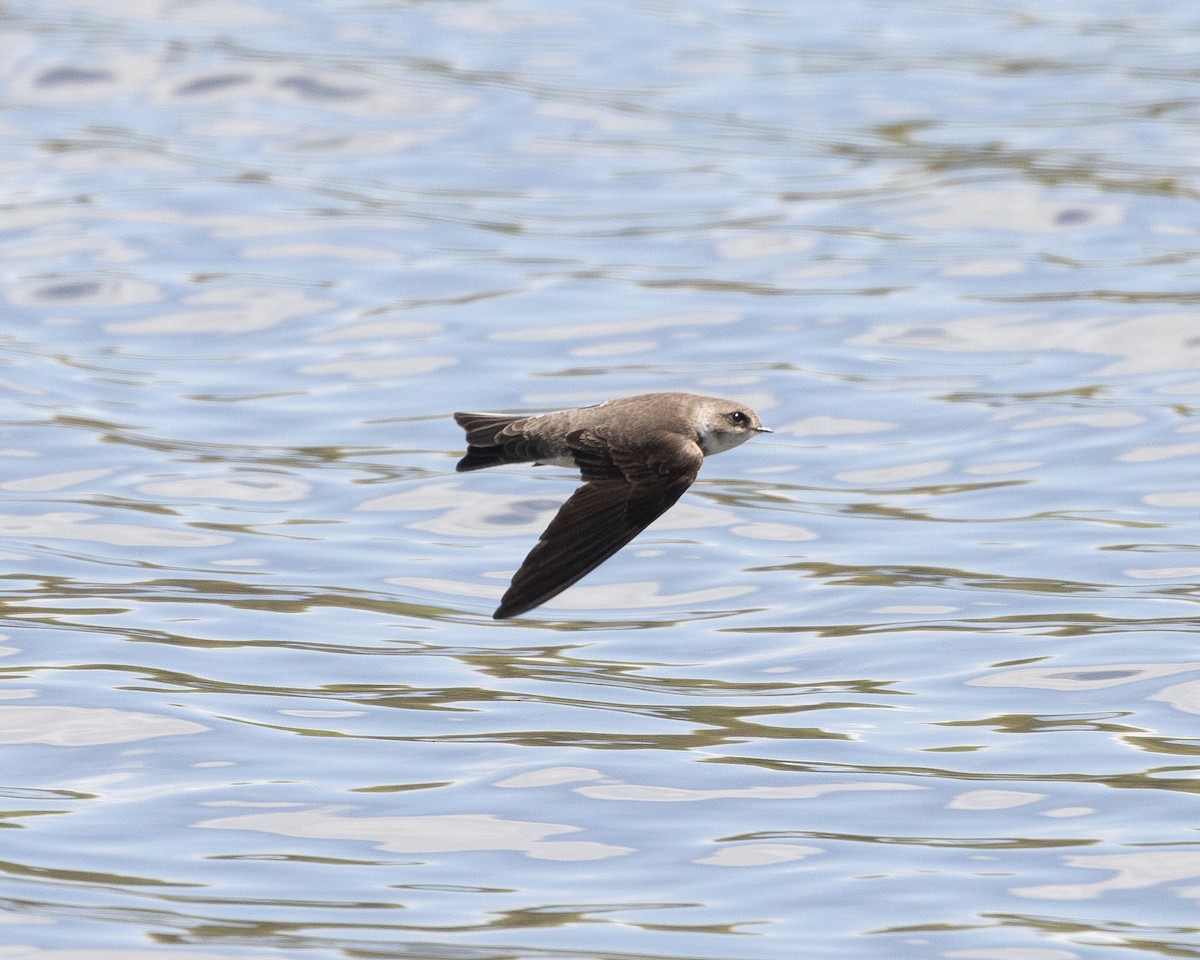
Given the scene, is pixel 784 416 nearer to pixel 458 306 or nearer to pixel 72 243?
pixel 458 306

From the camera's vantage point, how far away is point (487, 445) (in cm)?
821

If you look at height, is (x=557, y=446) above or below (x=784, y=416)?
above

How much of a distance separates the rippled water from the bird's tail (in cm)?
102

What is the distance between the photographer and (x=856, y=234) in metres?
17.0

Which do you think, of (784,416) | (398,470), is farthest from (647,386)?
(398,470)

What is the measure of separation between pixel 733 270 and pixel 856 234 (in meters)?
1.20

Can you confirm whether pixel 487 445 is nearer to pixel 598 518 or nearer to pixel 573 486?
pixel 598 518

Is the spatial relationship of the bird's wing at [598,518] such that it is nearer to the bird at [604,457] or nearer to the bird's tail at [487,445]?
the bird at [604,457]

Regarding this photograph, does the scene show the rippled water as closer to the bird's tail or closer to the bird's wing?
the bird's wing

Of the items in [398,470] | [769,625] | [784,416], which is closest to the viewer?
[769,625]

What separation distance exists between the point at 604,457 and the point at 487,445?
46cm

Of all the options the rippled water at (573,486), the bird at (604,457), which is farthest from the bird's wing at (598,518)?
the rippled water at (573,486)

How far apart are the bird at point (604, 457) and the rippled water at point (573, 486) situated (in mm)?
874

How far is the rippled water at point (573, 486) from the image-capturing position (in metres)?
7.21
